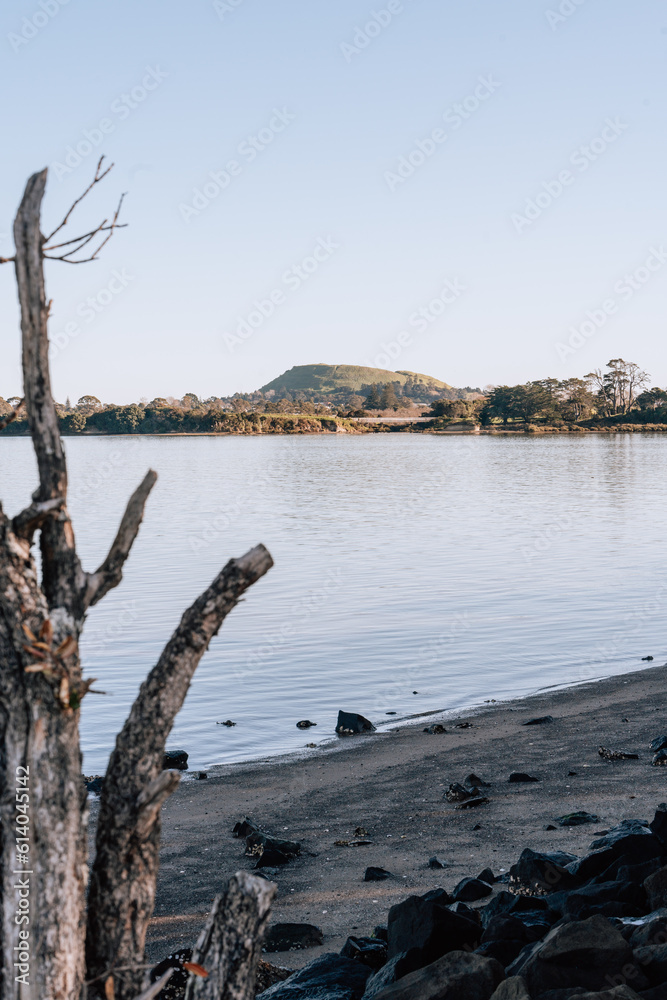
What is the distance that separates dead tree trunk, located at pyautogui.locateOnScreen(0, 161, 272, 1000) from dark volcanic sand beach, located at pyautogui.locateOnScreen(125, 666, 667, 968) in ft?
10.3

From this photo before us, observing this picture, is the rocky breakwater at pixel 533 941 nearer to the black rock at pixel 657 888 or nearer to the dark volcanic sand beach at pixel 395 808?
the black rock at pixel 657 888

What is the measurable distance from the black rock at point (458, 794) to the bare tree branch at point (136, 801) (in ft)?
20.8

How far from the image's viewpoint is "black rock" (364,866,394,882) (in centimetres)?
684

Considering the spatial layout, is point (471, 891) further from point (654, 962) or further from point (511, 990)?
point (511, 990)

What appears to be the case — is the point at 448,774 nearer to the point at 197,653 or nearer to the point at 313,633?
the point at 197,653

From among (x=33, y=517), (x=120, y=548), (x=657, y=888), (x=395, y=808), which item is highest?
(x=33, y=517)

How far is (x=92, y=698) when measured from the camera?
A: 1430cm

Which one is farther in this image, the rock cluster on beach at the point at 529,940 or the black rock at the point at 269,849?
the black rock at the point at 269,849

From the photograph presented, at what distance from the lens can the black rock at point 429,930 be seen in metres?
4.75

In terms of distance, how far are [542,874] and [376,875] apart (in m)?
1.41

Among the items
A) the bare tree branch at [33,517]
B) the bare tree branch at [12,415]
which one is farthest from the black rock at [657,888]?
the bare tree branch at [12,415]

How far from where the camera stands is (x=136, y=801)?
2.83 m

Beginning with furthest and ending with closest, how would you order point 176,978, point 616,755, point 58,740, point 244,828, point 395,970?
point 616,755
point 244,828
point 395,970
point 176,978
point 58,740

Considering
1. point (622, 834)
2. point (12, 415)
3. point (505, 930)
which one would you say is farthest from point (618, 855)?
A: point (12, 415)
